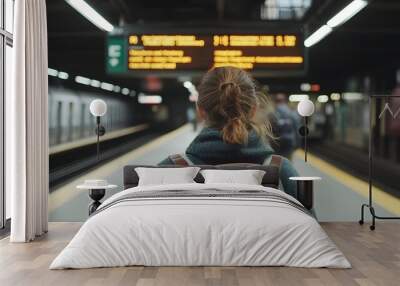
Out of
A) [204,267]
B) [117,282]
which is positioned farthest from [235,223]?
[117,282]

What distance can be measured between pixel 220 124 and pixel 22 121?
227 cm

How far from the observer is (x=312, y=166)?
284 inches

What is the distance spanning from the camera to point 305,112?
23.3 ft

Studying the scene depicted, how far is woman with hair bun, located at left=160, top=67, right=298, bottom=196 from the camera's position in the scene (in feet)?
23.1

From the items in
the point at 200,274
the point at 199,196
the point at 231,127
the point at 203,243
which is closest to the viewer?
the point at 200,274

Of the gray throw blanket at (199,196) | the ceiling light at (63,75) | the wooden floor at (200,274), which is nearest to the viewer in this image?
the wooden floor at (200,274)

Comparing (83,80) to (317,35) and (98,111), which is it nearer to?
(98,111)

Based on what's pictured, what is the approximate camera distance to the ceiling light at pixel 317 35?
711cm

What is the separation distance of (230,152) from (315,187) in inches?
44.9

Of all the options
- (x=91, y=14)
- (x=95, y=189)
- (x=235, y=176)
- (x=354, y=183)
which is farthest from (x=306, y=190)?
(x=91, y=14)

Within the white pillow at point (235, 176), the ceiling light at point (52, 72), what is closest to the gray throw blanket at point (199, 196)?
the white pillow at point (235, 176)

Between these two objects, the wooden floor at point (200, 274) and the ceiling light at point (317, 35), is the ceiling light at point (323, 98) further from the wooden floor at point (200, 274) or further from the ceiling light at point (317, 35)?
the wooden floor at point (200, 274)

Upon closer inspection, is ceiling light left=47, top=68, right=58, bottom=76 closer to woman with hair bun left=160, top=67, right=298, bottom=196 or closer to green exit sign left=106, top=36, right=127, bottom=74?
green exit sign left=106, top=36, right=127, bottom=74

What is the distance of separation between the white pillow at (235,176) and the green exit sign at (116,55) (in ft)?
5.71
